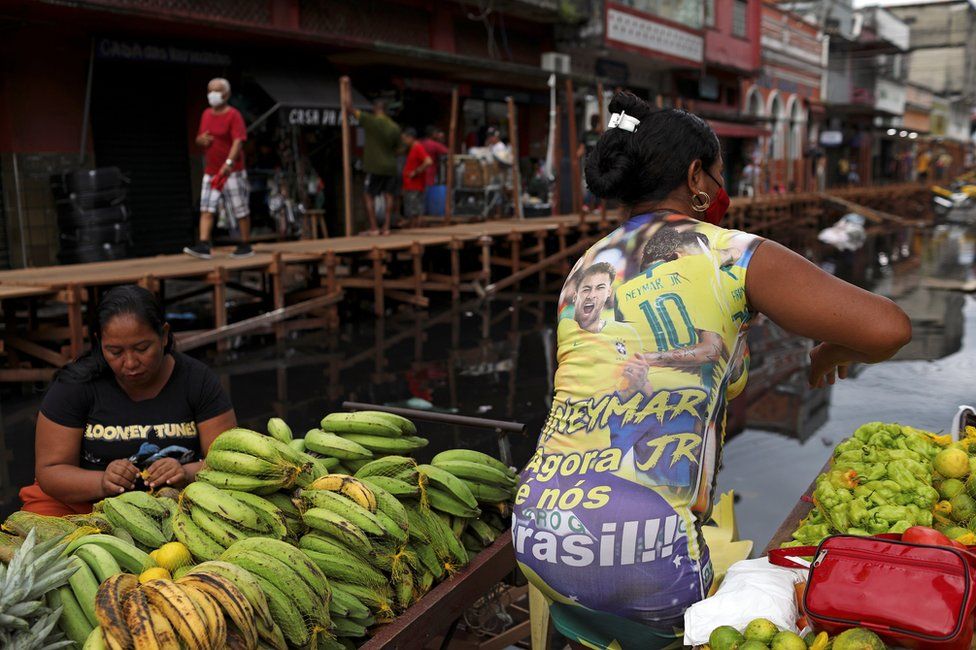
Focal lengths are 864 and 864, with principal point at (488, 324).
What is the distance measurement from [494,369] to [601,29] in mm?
16596

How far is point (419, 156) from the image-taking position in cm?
1405

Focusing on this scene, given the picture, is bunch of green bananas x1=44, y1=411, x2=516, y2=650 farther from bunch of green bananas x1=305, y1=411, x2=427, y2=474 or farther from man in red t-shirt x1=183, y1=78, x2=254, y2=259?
man in red t-shirt x1=183, y1=78, x2=254, y2=259

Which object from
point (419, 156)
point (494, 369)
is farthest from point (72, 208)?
point (494, 369)

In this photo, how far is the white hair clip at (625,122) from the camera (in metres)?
2.15

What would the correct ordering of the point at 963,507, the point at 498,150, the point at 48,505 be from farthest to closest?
the point at 498,150, the point at 48,505, the point at 963,507

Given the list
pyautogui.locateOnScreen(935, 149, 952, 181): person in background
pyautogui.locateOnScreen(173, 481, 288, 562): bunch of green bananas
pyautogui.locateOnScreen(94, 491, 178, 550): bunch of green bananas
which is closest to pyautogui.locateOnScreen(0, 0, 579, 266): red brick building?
pyautogui.locateOnScreen(94, 491, 178, 550): bunch of green bananas

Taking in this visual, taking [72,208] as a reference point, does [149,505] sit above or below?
below

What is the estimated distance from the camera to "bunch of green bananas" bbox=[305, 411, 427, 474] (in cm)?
302

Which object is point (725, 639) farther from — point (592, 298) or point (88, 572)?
point (88, 572)

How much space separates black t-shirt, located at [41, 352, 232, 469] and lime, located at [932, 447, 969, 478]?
272 cm

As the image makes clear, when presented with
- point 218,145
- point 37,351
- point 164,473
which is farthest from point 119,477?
point 218,145

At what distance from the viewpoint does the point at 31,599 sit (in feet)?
6.55

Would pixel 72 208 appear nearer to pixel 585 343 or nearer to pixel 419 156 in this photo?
pixel 419 156

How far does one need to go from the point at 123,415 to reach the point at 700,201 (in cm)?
238
